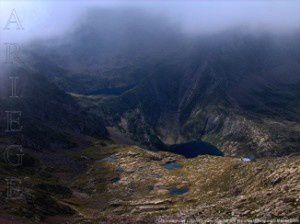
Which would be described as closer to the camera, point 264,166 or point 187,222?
point 187,222

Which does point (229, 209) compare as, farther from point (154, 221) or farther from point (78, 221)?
point (78, 221)

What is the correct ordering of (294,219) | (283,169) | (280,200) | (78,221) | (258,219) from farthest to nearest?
(78,221) → (283,169) → (280,200) → (258,219) → (294,219)

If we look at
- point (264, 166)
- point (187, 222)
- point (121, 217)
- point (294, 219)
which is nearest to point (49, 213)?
point (121, 217)

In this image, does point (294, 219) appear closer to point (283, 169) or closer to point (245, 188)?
point (283, 169)

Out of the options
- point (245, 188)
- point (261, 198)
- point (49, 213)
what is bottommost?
point (49, 213)

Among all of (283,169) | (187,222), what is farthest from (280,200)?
(283,169)

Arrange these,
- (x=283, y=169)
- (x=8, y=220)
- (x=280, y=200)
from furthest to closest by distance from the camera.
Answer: (x=283, y=169), (x=8, y=220), (x=280, y=200)

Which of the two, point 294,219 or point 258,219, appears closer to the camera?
point 294,219

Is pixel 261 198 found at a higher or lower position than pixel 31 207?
higher

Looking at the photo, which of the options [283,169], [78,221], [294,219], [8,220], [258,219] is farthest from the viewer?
[78,221]
